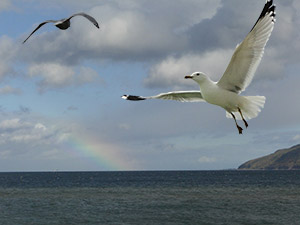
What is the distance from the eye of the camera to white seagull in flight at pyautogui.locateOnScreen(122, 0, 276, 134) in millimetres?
7176

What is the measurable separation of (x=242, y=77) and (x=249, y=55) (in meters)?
0.51

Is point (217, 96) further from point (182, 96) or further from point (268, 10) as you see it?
point (182, 96)

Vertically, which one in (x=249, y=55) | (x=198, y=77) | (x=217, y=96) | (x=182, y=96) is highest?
(x=249, y=55)

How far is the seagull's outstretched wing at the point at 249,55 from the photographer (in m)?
7.21

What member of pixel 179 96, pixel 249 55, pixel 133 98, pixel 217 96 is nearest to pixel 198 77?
pixel 217 96

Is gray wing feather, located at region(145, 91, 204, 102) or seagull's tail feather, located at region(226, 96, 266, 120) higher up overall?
gray wing feather, located at region(145, 91, 204, 102)

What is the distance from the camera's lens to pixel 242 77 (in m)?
8.21

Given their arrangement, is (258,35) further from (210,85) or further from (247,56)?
(210,85)

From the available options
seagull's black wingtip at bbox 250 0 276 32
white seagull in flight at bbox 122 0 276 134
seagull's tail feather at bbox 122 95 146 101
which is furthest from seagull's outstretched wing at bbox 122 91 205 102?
seagull's black wingtip at bbox 250 0 276 32

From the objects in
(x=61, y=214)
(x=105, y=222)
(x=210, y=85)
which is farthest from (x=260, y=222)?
(x=210, y=85)

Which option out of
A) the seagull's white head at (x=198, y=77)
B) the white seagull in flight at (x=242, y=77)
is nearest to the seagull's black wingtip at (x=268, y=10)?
the white seagull in flight at (x=242, y=77)

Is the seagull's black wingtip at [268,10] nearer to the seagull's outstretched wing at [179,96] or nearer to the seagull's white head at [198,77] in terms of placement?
the seagull's white head at [198,77]

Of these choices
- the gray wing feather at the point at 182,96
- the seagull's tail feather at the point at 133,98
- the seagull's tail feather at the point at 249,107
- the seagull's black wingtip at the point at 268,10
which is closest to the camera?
the seagull's black wingtip at the point at 268,10

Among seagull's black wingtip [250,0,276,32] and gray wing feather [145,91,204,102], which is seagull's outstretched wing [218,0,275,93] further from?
gray wing feather [145,91,204,102]
